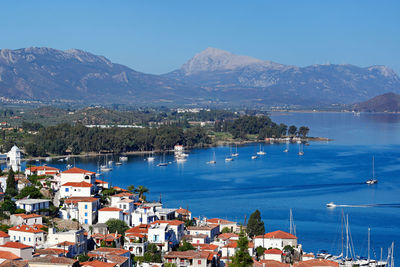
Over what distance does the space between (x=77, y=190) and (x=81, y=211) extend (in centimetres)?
125

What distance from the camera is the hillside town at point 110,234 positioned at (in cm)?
1152

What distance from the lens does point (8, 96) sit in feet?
359

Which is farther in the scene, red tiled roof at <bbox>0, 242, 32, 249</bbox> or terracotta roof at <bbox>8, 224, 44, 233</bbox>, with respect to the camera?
terracotta roof at <bbox>8, 224, 44, 233</bbox>

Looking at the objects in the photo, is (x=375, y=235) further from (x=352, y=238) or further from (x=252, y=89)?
(x=252, y=89)

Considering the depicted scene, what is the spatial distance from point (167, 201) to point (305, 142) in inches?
955

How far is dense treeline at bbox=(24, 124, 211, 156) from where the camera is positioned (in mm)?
34062

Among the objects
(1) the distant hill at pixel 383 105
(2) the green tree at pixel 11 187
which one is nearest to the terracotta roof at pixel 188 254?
(2) the green tree at pixel 11 187

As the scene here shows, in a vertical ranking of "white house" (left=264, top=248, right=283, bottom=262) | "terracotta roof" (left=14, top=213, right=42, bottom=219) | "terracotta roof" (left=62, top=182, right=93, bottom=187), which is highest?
"terracotta roof" (left=62, top=182, right=93, bottom=187)

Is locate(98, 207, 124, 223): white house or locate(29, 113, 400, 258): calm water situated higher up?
locate(98, 207, 124, 223): white house

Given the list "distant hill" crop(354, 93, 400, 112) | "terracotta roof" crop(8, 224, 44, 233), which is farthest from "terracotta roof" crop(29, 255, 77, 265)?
"distant hill" crop(354, 93, 400, 112)

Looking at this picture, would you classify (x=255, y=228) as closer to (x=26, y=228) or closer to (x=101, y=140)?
(x=26, y=228)

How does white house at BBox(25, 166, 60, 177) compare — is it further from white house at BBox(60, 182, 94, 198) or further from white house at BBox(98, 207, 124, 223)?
white house at BBox(98, 207, 124, 223)

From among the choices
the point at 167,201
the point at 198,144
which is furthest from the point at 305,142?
the point at 167,201

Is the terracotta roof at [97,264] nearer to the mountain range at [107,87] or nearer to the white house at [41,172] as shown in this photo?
the white house at [41,172]
